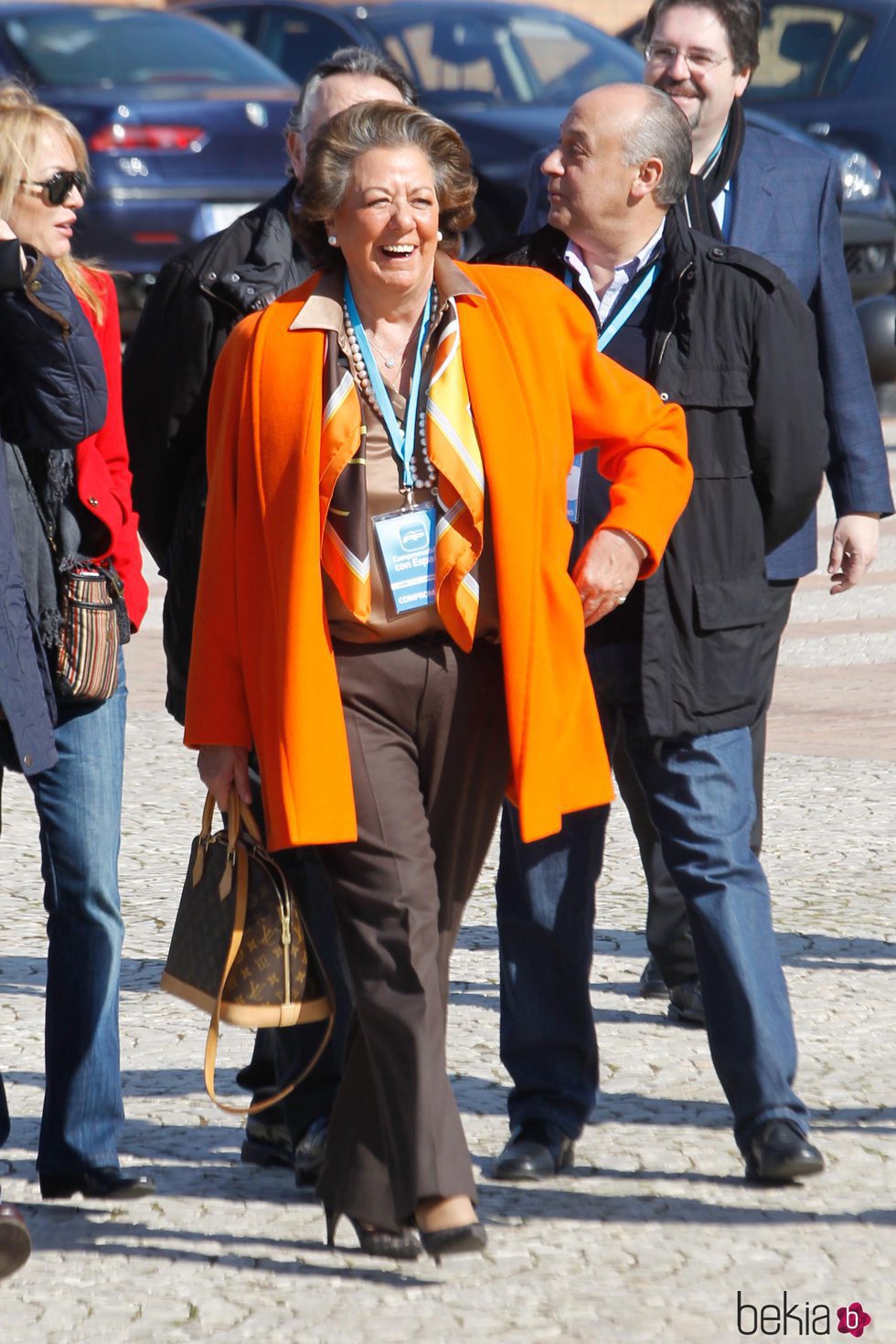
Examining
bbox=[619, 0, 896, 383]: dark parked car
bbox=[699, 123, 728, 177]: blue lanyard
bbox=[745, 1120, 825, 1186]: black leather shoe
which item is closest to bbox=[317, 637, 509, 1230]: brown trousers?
bbox=[745, 1120, 825, 1186]: black leather shoe

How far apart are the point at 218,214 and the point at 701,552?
1005cm

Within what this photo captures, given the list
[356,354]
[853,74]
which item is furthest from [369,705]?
[853,74]

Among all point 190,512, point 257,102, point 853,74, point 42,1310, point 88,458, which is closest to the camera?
point 42,1310

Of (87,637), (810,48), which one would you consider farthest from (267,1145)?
(810,48)

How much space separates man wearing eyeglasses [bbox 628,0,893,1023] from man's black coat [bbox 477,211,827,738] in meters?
0.47

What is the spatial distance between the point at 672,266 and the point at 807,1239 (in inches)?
68.7

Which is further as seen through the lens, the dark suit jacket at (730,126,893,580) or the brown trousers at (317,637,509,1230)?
the dark suit jacket at (730,126,893,580)

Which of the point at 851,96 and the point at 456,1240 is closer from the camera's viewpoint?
the point at 456,1240

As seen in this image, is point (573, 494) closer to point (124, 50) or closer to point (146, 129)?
point (146, 129)

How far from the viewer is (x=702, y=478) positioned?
4.25m

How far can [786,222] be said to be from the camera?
489cm

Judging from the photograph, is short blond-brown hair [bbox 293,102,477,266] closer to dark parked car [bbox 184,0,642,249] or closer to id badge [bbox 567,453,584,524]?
id badge [bbox 567,453,584,524]

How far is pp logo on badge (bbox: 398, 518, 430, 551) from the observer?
144 inches

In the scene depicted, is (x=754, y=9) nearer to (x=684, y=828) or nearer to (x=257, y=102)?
(x=684, y=828)
